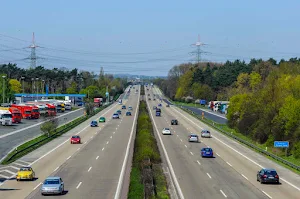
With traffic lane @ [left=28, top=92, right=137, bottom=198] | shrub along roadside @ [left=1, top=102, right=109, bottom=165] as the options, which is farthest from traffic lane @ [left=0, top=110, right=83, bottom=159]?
traffic lane @ [left=28, top=92, right=137, bottom=198]

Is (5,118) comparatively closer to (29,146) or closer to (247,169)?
(29,146)

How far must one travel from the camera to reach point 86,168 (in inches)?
1793

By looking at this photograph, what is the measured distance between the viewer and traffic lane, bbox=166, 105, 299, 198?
35312 mm

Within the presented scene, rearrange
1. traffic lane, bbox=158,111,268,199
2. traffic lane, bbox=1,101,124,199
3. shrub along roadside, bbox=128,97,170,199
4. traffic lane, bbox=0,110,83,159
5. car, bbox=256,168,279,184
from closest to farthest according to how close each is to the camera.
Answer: shrub along roadside, bbox=128,97,170,199 < traffic lane, bbox=158,111,268,199 < traffic lane, bbox=1,101,124,199 < car, bbox=256,168,279,184 < traffic lane, bbox=0,110,83,159

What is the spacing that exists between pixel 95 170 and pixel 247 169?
12.4 metres

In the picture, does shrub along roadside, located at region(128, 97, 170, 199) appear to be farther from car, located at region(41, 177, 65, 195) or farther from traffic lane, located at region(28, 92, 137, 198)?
car, located at region(41, 177, 65, 195)

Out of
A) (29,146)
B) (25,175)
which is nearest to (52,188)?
(25,175)

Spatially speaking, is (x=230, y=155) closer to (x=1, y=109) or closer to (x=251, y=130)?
(x=251, y=130)

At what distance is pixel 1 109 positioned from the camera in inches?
3656

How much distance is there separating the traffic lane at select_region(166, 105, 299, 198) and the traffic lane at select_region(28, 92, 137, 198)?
9457mm

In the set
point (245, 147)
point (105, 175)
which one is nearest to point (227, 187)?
Result: point (105, 175)

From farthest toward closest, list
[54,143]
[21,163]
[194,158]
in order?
[54,143] → [194,158] → [21,163]

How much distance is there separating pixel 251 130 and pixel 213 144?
1707 centimetres

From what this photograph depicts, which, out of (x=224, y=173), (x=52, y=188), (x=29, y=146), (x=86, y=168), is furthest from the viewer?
(x=29, y=146)
